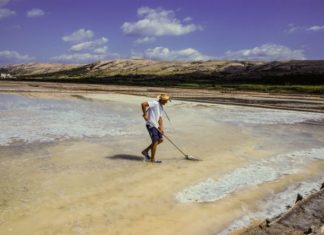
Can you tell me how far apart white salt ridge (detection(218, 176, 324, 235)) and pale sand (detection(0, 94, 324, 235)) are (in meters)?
0.17

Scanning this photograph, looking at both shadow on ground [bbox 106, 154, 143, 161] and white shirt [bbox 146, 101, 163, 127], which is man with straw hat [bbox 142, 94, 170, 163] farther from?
shadow on ground [bbox 106, 154, 143, 161]

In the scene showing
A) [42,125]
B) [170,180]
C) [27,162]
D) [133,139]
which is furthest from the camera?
[42,125]

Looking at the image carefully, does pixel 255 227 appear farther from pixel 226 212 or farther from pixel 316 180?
pixel 316 180

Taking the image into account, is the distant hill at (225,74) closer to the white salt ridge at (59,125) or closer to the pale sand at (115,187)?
the white salt ridge at (59,125)

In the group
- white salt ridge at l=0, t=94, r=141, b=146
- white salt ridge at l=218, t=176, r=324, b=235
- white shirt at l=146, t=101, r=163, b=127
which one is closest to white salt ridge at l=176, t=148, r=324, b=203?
white salt ridge at l=218, t=176, r=324, b=235

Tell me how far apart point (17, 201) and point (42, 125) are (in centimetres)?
974

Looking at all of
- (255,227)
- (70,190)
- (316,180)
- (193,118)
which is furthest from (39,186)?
(193,118)

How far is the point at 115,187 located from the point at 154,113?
2.30 meters

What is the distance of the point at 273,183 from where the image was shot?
353 inches

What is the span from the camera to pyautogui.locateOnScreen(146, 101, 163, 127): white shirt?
32.4 ft

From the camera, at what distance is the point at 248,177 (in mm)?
9375

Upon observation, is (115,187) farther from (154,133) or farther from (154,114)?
(154,114)

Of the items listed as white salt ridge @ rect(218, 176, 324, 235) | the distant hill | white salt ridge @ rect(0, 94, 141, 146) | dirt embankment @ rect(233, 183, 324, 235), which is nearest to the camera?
dirt embankment @ rect(233, 183, 324, 235)

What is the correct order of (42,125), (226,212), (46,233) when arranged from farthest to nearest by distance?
1. (42,125)
2. (226,212)
3. (46,233)
